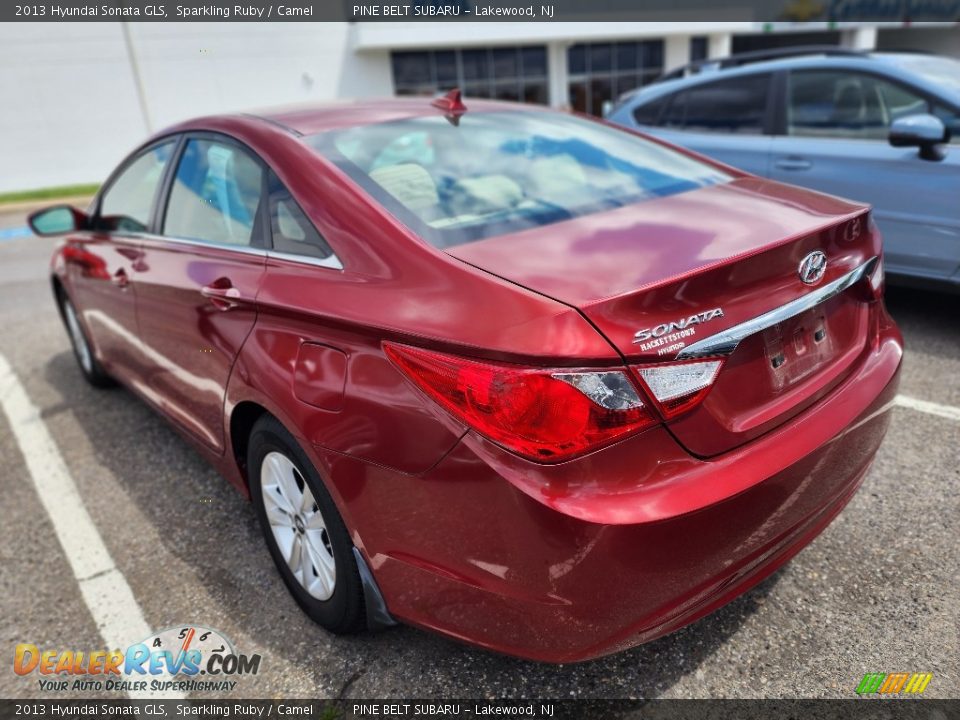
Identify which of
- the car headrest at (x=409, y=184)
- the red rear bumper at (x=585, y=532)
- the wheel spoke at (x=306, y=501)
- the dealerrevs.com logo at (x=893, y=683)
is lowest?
the dealerrevs.com logo at (x=893, y=683)

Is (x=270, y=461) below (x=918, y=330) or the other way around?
the other way around

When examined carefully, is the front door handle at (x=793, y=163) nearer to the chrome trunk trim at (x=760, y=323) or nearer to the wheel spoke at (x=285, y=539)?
the chrome trunk trim at (x=760, y=323)

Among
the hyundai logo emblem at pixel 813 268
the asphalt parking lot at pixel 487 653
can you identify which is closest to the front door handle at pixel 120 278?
the asphalt parking lot at pixel 487 653

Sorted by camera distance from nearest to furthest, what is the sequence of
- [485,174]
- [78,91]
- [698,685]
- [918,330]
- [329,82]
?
[698,685] < [485,174] < [918,330] < [78,91] < [329,82]

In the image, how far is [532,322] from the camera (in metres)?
1.59

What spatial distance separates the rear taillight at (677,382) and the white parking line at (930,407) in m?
2.22

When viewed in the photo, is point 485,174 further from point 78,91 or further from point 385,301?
point 78,91

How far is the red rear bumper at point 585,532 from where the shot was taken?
1.57m

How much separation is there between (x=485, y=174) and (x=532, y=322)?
1.11 metres

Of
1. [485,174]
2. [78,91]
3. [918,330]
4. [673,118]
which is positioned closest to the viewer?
[485,174]

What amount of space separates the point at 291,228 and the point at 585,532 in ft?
4.31

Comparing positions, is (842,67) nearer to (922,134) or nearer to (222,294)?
(922,134)

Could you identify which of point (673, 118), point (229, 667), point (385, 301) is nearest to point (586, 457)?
point (385, 301)

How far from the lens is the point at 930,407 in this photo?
340 cm
